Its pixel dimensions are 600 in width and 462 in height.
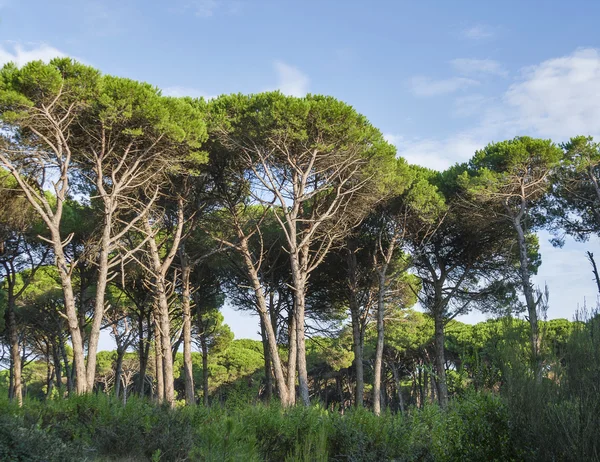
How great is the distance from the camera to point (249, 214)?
18.1 meters

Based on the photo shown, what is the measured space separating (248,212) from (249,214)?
27 cm

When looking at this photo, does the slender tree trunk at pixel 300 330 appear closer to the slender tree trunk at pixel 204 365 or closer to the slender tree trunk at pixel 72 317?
the slender tree trunk at pixel 204 365

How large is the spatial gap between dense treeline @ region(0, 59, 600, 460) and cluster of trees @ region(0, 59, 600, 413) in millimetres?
63

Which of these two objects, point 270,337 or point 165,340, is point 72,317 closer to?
point 165,340

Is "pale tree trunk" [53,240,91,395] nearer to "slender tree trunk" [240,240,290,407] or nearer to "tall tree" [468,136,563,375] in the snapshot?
"slender tree trunk" [240,240,290,407]

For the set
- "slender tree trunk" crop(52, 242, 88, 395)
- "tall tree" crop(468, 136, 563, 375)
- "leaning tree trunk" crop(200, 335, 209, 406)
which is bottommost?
"leaning tree trunk" crop(200, 335, 209, 406)

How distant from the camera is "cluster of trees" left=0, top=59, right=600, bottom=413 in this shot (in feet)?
39.3

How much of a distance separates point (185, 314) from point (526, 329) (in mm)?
12082

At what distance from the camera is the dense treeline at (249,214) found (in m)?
12.0

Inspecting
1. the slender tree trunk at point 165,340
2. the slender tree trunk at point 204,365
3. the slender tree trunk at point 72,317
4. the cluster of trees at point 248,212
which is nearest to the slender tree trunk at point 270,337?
the cluster of trees at point 248,212

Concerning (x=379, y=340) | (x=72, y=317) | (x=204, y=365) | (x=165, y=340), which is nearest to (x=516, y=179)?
(x=379, y=340)

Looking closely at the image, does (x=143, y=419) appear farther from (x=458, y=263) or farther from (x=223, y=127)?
(x=458, y=263)

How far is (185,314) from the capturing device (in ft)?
52.1

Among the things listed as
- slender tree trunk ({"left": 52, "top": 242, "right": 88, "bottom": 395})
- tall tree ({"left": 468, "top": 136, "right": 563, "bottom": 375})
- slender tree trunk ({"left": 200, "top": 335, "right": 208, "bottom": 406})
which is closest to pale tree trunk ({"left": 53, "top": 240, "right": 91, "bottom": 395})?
slender tree trunk ({"left": 52, "top": 242, "right": 88, "bottom": 395})
